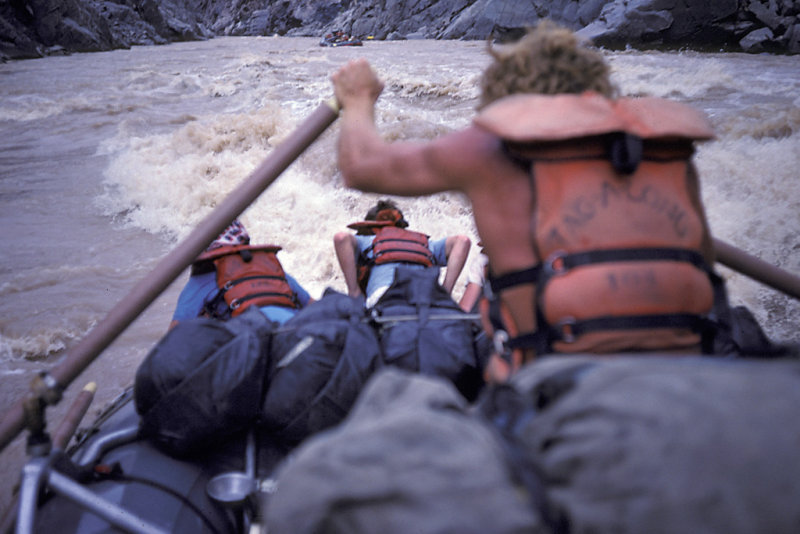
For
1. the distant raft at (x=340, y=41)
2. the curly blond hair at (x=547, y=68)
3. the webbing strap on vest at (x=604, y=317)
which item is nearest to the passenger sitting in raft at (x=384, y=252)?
the curly blond hair at (x=547, y=68)

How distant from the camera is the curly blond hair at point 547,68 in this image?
1444mm

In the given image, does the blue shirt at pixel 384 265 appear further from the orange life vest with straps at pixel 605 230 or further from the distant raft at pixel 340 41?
the distant raft at pixel 340 41

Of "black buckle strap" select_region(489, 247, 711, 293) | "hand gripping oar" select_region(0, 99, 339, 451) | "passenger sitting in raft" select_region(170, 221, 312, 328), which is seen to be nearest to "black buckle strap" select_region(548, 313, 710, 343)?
"black buckle strap" select_region(489, 247, 711, 293)

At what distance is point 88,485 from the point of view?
1720 millimetres

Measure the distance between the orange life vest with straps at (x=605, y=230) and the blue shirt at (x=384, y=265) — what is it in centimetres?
181

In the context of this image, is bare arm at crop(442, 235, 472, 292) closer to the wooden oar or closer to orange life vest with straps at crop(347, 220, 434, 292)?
orange life vest with straps at crop(347, 220, 434, 292)

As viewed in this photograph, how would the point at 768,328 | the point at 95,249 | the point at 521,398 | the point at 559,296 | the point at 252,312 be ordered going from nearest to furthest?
the point at 521,398 < the point at 559,296 < the point at 252,312 < the point at 768,328 < the point at 95,249

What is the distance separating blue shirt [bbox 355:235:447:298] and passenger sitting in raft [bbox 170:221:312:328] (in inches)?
25.3

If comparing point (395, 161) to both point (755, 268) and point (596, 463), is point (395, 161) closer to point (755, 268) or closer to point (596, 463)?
point (596, 463)

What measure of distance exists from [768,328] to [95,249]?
22.0 ft

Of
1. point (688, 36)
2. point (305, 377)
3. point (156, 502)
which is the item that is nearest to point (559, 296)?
point (305, 377)

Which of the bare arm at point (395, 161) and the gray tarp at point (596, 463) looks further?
the bare arm at point (395, 161)

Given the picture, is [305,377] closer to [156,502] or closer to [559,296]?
[156,502]

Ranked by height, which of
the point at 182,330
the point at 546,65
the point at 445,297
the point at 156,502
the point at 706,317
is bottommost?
the point at 156,502
